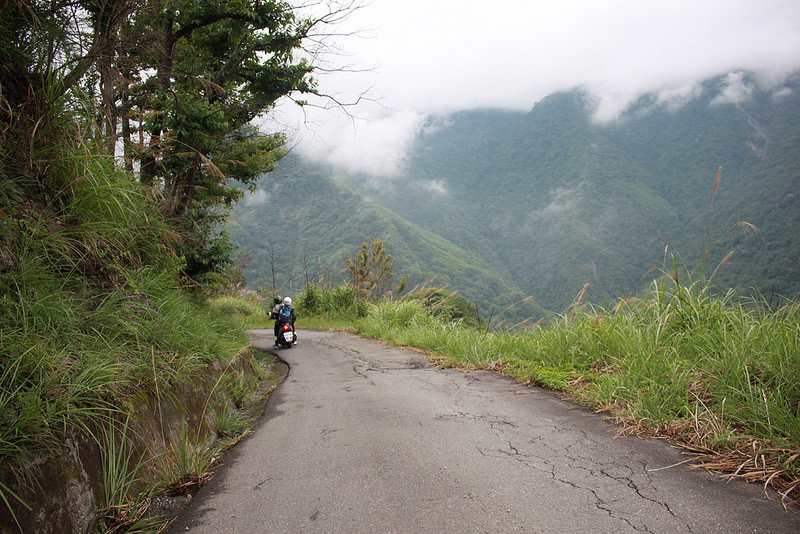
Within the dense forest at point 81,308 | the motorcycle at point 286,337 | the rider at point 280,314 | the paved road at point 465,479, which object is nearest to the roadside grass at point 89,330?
the dense forest at point 81,308

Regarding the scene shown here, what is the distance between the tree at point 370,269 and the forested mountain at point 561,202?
1644 millimetres

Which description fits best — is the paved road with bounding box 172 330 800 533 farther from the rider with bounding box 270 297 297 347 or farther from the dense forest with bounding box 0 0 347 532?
the rider with bounding box 270 297 297 347

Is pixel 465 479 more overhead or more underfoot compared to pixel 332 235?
more overhead

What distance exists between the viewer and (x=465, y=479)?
7.08 ft

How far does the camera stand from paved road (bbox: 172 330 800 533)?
175 cm

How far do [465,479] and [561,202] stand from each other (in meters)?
146

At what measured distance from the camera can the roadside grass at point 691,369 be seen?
6.98ft

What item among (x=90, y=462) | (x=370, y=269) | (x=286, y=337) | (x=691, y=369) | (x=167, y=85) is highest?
(x=167, y=85)

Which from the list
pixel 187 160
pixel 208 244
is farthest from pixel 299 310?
pixel 187 160

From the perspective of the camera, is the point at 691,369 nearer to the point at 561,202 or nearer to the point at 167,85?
the point at 167,85

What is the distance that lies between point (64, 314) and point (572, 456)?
323cm

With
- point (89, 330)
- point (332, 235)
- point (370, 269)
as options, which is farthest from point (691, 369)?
point (332, 235)

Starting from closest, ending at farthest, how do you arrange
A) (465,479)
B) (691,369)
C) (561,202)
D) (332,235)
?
(465,479), (691,369), (332,235), (561,202)

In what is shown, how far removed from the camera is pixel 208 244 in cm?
782
